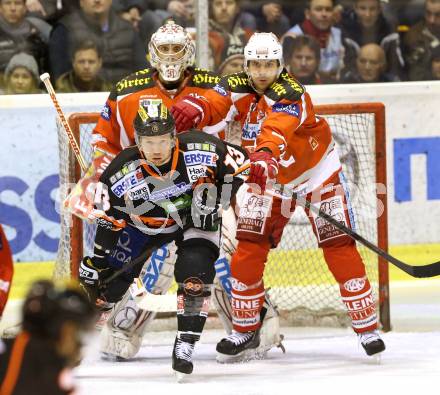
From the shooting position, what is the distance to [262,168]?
16.4ft

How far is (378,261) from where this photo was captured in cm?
620

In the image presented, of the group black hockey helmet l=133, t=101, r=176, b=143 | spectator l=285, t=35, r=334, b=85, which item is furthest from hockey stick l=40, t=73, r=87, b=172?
spectator l=285, t=35, r=334, b=85

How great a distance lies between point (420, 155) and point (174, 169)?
254 cm

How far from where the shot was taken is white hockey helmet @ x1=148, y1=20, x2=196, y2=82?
5469 millimetres

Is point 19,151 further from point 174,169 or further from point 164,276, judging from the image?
point 174,169

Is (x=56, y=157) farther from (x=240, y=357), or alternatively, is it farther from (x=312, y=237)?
A: (x=240, y=357)

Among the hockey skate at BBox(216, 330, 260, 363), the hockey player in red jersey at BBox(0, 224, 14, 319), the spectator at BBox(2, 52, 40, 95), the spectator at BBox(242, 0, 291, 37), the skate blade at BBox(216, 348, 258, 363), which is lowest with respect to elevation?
the skate blade at BBox(216, 348, 258, 363)

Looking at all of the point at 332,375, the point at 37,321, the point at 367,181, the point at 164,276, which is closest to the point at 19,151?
the point at 164,276

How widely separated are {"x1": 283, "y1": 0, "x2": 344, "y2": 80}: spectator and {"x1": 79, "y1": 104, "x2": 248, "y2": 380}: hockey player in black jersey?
8.82 ft

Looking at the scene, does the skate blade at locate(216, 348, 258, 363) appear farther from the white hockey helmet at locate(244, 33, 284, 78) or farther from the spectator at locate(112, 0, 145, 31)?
the spectator at locate(112, 0, 145, 31)

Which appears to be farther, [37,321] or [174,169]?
[174,169]

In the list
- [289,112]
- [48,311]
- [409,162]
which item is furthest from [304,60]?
[48,311]

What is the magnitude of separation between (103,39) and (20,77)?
0.56 metres

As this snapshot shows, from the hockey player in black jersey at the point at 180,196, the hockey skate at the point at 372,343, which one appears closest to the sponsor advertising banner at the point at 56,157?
the hockey player in black jersey at the point at 180,196
